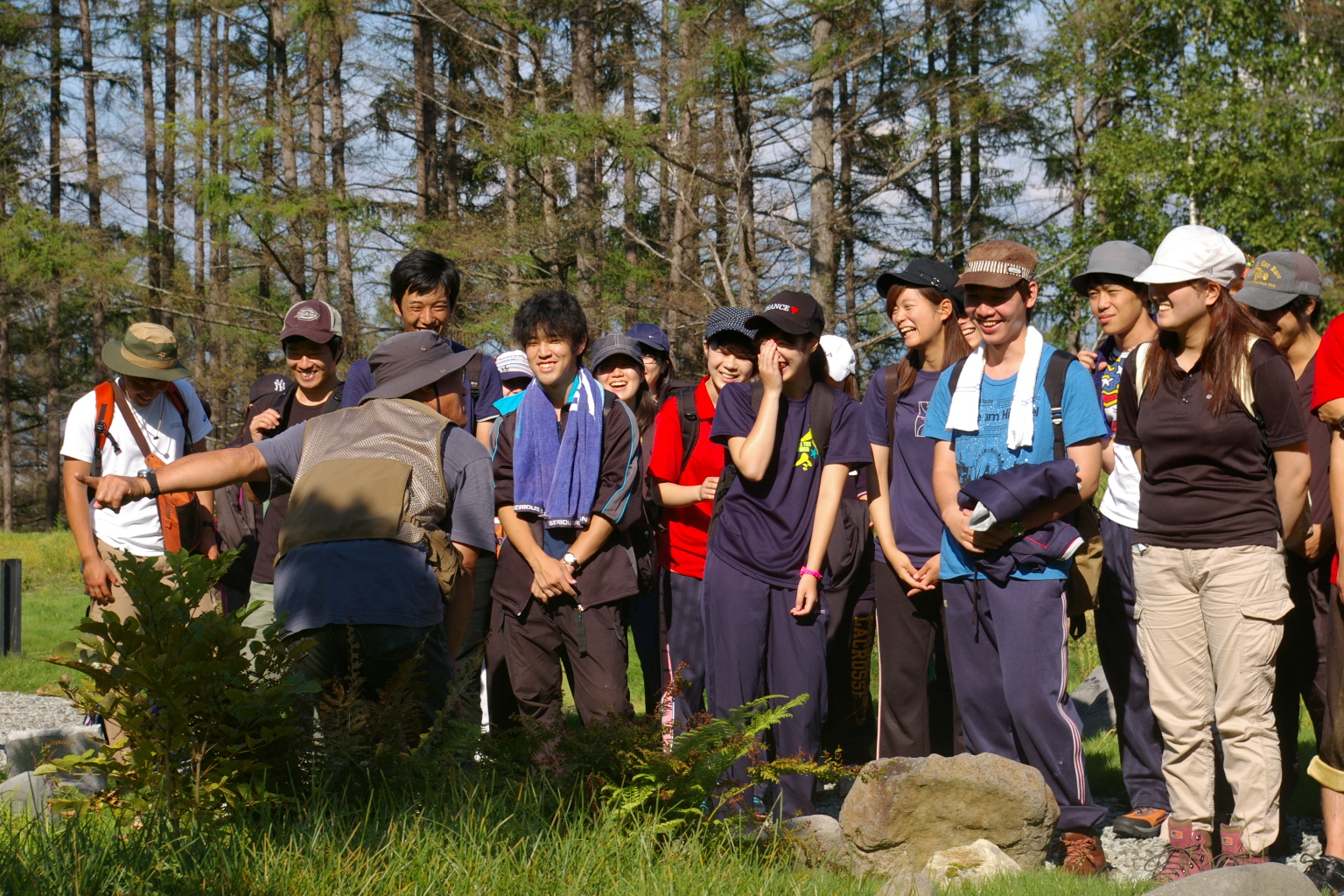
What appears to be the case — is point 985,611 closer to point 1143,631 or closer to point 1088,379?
point 1143,631

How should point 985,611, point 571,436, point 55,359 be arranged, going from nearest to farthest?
1. point 985,611
2. point 571,436
3. point 55,359

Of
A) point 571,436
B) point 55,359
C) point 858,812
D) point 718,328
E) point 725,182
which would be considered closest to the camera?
point 858,812

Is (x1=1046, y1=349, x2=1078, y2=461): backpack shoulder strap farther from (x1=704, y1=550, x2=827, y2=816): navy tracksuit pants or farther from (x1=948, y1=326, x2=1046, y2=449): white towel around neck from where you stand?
(x1=704, y1=550, x2=827, y2=816): navy tracksuit pants

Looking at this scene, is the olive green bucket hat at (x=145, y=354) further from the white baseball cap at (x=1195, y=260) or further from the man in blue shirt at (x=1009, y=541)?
the white baseball cap at (x=1195, y=260)

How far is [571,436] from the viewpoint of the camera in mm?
5180

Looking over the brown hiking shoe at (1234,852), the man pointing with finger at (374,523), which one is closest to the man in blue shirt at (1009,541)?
the brown hiking shoe at (1234,852)

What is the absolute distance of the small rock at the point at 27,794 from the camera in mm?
3848

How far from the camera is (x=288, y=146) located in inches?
939

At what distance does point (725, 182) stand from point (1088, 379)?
13817mm

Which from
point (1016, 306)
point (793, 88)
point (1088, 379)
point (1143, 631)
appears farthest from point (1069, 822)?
point (793, 88)

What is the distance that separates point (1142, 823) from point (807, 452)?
219cm

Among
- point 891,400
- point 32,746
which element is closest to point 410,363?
point 891,400

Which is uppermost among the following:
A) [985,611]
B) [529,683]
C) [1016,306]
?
[1016,306]

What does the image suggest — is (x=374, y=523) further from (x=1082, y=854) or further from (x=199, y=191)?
(x=199, y=191)
